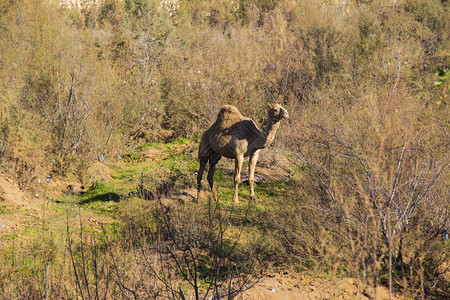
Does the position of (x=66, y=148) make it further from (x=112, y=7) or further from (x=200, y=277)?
(x=112, y=7)

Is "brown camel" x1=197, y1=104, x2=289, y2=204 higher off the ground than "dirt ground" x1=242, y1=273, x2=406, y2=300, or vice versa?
"brown camel" x1=197, y1=104, x2=289, y2=204

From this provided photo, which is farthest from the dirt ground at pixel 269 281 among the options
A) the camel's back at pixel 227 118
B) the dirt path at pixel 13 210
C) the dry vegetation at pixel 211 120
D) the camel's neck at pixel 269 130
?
the camel's back at pixel 227 118

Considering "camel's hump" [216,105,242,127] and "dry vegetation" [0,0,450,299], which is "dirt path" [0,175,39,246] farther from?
"camel's hump" [216,105,242,127]

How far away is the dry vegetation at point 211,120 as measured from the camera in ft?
17.4

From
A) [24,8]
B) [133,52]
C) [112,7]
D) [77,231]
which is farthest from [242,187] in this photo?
[112,7]

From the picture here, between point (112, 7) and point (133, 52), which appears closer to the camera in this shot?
point (133, 52)

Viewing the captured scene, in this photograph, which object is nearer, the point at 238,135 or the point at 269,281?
the point at 269,281

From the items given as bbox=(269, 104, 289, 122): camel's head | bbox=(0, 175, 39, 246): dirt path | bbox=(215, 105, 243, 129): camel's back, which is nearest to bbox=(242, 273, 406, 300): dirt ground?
bbox=(269, 104, 289, 122): camel's head

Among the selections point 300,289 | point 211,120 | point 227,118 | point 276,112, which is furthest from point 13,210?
point 211,120

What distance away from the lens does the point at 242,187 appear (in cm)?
1058

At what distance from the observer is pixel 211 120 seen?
45.3ft

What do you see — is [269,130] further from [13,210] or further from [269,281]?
[13,210]

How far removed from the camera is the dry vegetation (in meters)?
5.30

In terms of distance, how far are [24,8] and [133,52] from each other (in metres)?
4.28
